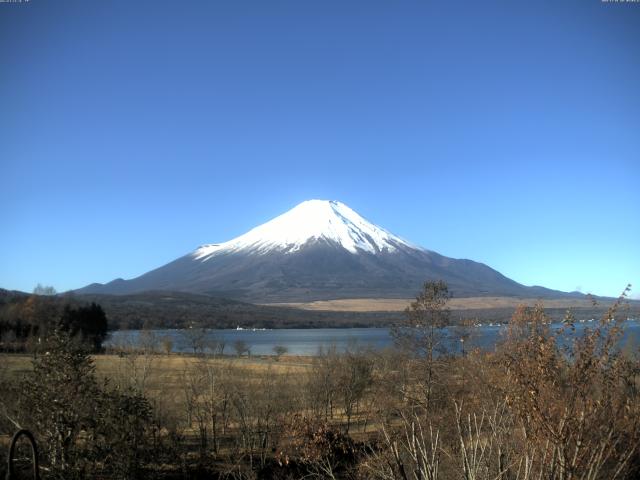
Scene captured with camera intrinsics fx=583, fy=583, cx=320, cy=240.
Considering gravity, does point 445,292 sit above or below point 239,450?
above

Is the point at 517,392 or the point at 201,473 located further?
the point at 201,473

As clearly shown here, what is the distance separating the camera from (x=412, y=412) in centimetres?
1786

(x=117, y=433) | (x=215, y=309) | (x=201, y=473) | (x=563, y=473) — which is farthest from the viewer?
(x=215, y=309)

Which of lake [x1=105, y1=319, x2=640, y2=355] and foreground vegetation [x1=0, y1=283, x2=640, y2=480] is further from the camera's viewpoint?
lake [x1=105, y1=319, x2=640, y2=355]

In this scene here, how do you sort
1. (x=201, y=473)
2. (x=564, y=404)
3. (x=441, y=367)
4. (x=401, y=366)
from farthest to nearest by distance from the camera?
1. (x=401, y=366)
2. (x=441, y=367)
3. (x=201, y=473)
4. (x=564, y=404)

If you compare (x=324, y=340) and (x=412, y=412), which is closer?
(x=412, y=412)

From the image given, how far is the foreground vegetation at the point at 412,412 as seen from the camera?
265 inches

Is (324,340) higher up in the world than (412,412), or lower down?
lower down

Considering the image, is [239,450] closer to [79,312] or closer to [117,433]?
[117,433]

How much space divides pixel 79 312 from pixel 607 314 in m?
71.3

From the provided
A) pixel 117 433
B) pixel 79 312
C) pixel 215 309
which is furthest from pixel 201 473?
pixel 215 309

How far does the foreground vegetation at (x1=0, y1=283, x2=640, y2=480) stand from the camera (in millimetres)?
6719

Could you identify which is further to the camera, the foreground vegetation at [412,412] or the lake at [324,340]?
the lake at [324,340]

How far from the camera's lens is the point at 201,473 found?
810 inches
